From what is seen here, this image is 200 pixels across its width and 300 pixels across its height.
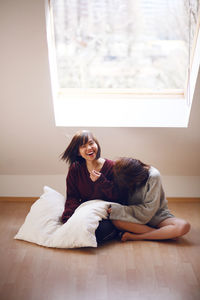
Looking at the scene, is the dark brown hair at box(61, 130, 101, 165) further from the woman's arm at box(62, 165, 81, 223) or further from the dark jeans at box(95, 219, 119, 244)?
the dark jeans at box(95, 219, 119, 244)

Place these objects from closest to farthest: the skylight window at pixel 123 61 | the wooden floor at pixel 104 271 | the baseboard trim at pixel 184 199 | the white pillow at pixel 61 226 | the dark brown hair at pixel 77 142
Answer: the wooden floor at pixel 104 271
the white pillow at pixel 61 226
the dark brown hair at pixel 77 142
the skylight window at pixel 123 61
the baseboard trim at pixel 184 199

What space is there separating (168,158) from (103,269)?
1.40 m

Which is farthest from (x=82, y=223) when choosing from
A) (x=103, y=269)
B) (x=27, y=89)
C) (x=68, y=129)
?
(x=27, y=89)

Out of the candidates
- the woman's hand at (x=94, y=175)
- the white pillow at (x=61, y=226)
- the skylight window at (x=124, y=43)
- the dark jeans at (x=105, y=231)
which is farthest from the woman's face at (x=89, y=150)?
the skylight window at (x=124, y=43)

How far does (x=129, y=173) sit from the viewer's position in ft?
8.71

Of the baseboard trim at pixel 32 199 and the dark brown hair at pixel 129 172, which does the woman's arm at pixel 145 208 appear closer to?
the dark brown hair at pixel 129 172

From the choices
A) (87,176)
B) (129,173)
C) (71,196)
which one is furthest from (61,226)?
(129,173)

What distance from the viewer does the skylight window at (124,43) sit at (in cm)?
278

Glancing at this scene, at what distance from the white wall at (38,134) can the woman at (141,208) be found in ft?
2.03

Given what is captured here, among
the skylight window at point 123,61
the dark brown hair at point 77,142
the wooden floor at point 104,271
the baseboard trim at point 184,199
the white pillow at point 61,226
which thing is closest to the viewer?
the wooden floor at point 104,271

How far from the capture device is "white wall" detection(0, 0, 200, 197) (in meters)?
2.59

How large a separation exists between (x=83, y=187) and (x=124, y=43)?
1.21m

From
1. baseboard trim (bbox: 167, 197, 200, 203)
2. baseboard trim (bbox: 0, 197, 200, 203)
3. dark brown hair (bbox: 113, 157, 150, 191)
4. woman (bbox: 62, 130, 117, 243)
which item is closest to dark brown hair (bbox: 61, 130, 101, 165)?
woman (bbox: 62, 130, 117, 243)

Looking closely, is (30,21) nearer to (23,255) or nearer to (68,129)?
(68,129)
